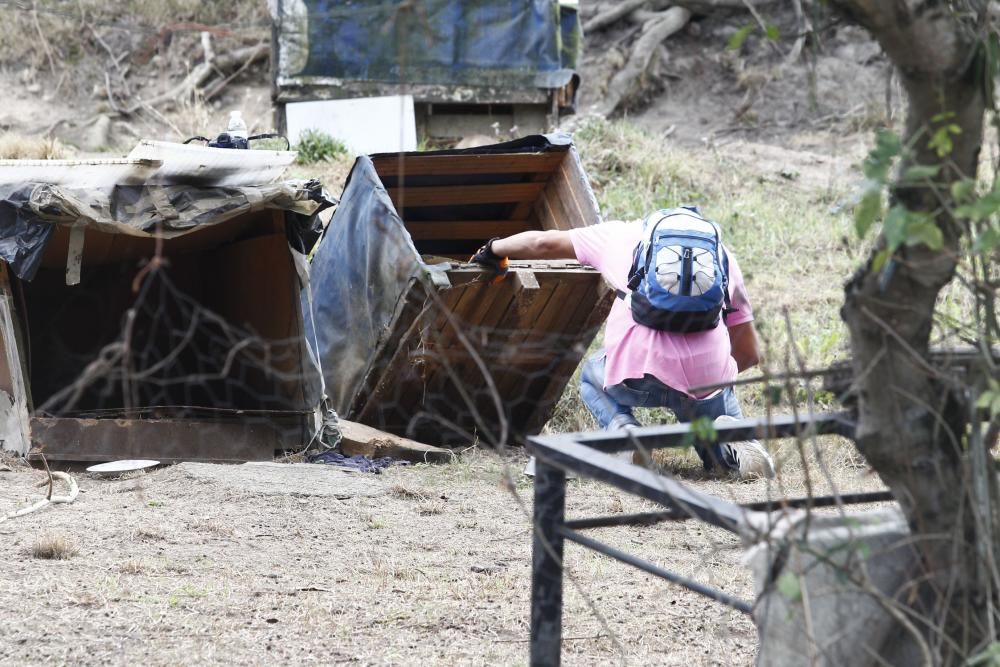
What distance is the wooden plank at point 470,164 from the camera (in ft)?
25.6

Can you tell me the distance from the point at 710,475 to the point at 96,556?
3.36 m

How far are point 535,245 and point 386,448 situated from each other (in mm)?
1767

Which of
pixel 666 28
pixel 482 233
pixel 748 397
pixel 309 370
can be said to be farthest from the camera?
pixel 666 28

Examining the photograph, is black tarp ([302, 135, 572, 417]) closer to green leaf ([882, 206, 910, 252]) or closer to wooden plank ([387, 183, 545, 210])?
wooden plank ([387, 183, 545, 210])

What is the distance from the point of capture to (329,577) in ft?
16.1

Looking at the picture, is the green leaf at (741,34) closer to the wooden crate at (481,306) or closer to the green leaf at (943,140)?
the green leaf at (943,140)

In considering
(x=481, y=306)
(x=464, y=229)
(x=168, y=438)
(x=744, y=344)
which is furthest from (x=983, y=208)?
(x=464, y=229)

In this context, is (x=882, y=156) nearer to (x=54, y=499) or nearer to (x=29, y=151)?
(x=54, y=499)

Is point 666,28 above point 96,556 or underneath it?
above

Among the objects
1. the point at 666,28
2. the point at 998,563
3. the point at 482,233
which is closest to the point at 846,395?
the point at 998,563

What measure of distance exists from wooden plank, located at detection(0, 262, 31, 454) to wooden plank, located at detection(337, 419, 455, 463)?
1.80 metres

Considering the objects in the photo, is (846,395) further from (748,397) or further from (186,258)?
(186,258)

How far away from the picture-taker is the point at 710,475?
6.85 meters

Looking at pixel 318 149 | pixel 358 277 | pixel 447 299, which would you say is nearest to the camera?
pixel 447 299
